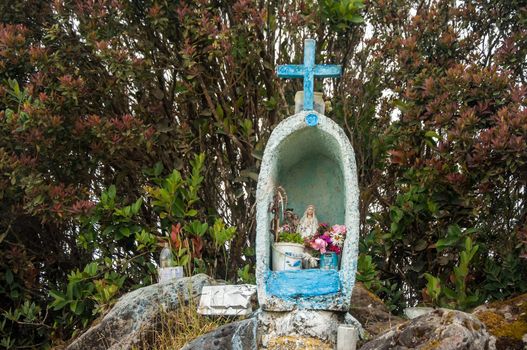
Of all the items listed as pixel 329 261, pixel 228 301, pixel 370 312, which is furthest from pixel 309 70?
pixel 370 312

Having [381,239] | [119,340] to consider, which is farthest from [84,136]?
[381,239]

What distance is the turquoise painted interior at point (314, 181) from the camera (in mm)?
6035

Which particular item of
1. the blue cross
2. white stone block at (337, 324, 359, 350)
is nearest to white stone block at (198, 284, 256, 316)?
white stone block at (337, 324, 359, 350)

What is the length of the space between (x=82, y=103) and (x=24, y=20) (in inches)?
49.0

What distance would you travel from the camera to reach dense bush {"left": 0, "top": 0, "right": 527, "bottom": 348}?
666 cm

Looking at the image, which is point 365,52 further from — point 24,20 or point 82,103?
point 24,20

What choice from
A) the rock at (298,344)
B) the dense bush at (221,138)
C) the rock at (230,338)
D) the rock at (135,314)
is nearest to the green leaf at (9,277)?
the dense bush at (221,138)

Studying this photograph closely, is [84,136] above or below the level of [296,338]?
above

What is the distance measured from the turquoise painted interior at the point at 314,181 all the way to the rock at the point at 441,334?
1.62m

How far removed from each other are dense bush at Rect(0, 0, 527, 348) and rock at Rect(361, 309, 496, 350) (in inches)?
70.3

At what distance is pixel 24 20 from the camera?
8062mm

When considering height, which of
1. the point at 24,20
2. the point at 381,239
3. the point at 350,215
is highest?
the point at 24,20

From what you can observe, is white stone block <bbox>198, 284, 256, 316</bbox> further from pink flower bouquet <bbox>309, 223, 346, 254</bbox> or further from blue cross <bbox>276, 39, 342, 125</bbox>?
blue cross <bbox>276, 39, 342, 125</bbox>

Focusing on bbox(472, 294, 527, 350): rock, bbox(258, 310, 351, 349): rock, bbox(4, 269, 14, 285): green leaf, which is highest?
bbox(472, 294, 527, 350): rock
